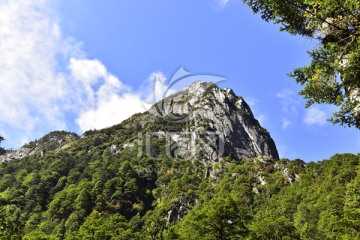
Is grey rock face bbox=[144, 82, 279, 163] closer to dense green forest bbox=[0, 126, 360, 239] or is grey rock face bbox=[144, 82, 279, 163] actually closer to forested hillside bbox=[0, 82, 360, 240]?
forested hillside bbox=[0, 82, 360, 240]

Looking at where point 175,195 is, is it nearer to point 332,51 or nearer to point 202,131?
point 202,131

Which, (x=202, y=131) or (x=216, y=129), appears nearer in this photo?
(x=202, y=131)

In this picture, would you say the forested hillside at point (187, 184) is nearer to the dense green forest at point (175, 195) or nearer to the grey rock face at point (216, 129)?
the dense green forest at point (175, 195)

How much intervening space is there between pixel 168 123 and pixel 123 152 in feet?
121

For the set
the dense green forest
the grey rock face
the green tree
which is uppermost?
the grey rock face

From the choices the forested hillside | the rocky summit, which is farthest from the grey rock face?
the forested hillside

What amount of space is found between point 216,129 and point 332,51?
143m

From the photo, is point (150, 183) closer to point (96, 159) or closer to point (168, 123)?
point (96, 159)

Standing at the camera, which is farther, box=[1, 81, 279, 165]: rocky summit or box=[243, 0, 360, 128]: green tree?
box=[1, 81, 279, 165]: rocky summit

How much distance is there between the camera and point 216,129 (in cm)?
15200

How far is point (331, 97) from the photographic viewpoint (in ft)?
34.3

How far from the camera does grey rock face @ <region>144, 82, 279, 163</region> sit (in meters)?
143

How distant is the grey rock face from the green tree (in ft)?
413

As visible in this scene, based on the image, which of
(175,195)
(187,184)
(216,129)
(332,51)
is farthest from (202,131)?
(332,51)
